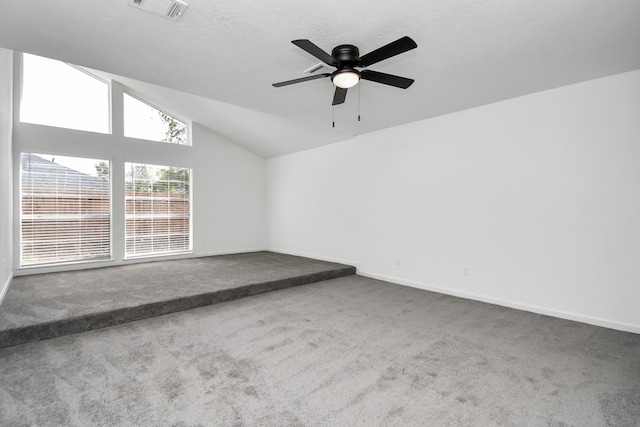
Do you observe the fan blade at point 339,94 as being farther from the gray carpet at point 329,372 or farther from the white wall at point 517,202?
the gray carpet at point 329,372

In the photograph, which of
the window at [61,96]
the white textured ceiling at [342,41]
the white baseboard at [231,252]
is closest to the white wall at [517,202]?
the white textured ceiling at [342,41]

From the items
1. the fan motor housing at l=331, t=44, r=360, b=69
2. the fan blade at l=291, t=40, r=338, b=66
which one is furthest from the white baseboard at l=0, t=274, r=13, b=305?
the fan motor housing at l=331, t=44, r=360, b=69

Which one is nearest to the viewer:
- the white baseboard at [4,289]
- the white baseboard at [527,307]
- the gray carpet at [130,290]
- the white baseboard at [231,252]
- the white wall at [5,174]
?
the gray carpet at [130,290]

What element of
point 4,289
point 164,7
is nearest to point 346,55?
point 164,7

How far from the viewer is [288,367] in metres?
2.41

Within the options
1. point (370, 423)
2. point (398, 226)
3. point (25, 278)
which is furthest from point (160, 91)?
point (370, 423)

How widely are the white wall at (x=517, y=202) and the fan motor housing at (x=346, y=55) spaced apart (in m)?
2.46

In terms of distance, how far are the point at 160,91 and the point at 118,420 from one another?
549 centimetres

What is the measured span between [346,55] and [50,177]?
5470 millimetres

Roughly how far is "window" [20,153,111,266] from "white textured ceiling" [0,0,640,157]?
312 centimetres

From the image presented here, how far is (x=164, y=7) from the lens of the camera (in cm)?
217

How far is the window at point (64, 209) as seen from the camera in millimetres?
4965

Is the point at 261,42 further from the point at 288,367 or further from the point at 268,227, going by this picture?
the point at 268,227

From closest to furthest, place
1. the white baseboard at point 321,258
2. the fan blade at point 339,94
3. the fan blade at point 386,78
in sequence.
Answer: the fan blade at point 386,78, the fan blade at point 339,94, the white baseboard at point 321,258
